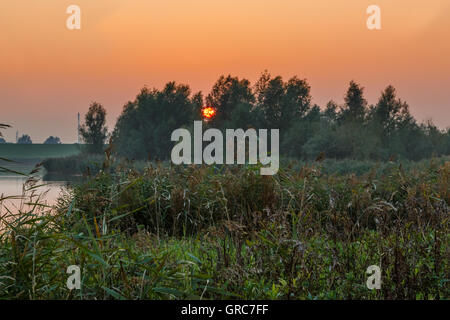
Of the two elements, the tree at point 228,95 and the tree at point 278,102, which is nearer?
the tree at point 278,102

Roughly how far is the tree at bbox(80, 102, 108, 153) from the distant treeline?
2.13 meters

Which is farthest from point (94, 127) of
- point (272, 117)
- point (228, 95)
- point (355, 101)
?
point (355, 101)

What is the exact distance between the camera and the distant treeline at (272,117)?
4034cm

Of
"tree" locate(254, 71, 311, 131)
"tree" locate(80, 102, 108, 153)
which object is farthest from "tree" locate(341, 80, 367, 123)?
"tree" locate(80, 102, 108, 153)

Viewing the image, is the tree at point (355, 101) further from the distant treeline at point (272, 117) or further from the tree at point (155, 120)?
the tree at point (155, 120)

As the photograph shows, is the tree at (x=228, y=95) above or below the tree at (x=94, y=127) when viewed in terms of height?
above

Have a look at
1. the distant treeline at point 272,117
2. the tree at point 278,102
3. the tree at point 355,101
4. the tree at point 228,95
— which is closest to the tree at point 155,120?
the distant treeline at point 272,117

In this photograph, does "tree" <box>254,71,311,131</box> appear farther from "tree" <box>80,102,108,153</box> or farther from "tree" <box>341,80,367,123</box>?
"tree" <box>80,102,108,153</box>

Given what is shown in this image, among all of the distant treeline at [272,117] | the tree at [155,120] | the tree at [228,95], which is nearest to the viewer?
the distant treeline at [272,117]

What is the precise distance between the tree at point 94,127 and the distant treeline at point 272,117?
2.13 metres
